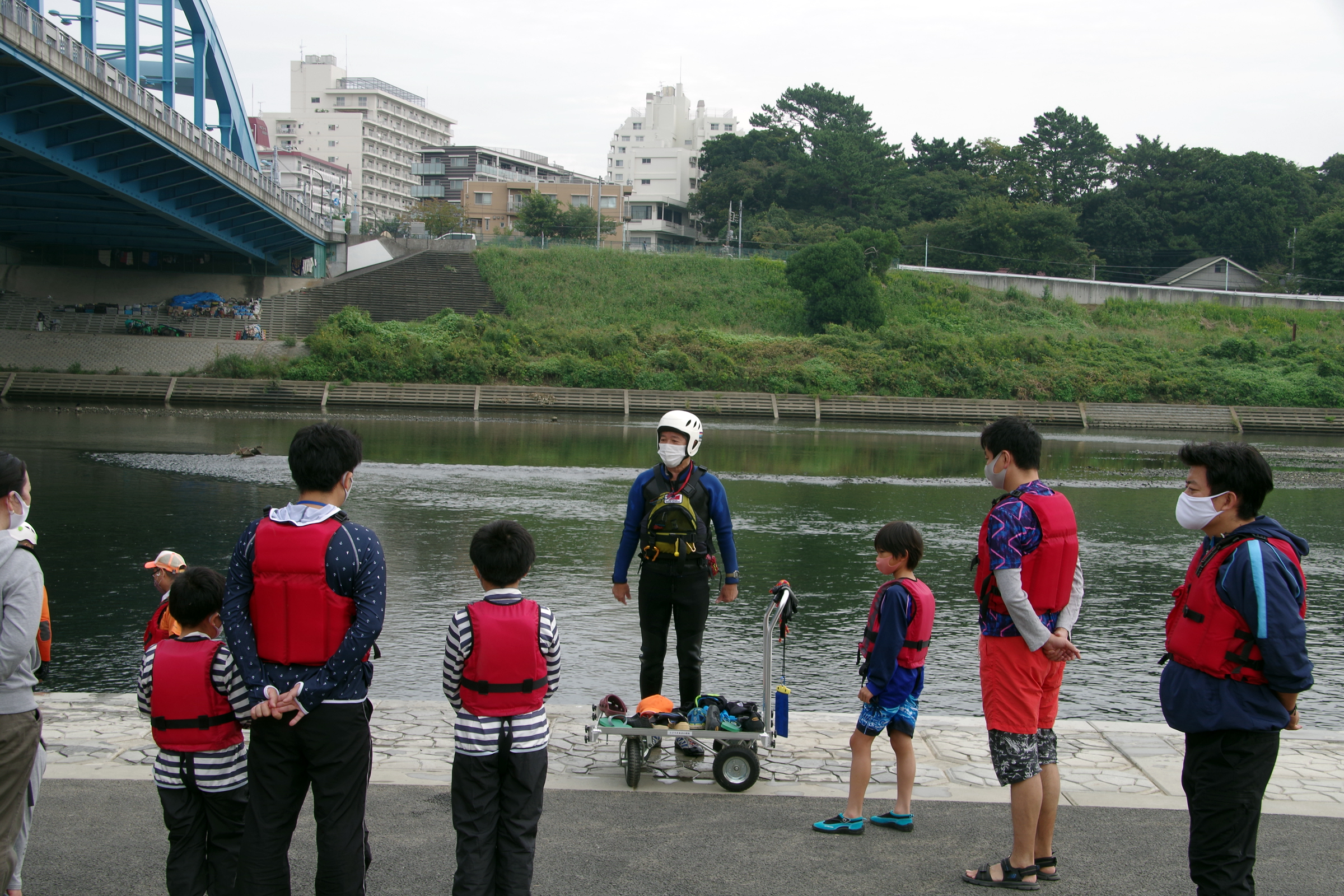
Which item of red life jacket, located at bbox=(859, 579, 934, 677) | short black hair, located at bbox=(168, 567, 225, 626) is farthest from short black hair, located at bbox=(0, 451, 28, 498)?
red life jacket, located at bbox=(859, 579, 934, 677)

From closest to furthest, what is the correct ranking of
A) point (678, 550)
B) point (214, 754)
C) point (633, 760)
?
point (214, 754)
point (633, 760)
point (678, 550)

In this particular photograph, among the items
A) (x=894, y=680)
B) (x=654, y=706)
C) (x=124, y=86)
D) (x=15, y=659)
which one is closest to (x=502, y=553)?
(x=15, y=659)

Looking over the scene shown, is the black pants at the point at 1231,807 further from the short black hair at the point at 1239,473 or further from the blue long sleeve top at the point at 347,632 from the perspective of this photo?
the blue long sleeve top at the point at 347,632

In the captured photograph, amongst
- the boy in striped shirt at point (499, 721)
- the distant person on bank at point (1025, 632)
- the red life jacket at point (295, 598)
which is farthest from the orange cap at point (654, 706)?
the red life jacket at point (295, 598)

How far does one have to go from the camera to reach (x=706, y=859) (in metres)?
4.32

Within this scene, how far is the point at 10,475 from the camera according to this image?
3.55 meters

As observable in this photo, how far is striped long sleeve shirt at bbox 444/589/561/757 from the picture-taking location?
370 cm

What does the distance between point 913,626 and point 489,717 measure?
2089 mm

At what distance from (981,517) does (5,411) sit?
102 ft

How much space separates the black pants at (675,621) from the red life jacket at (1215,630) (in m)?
2.57

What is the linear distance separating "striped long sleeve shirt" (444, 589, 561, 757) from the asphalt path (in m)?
0.76

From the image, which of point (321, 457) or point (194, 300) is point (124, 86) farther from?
point (194, 300)

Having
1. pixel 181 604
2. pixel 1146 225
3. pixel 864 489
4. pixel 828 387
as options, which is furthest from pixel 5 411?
pixel 1146 225

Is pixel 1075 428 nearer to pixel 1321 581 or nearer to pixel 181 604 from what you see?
pixel 1321 581
